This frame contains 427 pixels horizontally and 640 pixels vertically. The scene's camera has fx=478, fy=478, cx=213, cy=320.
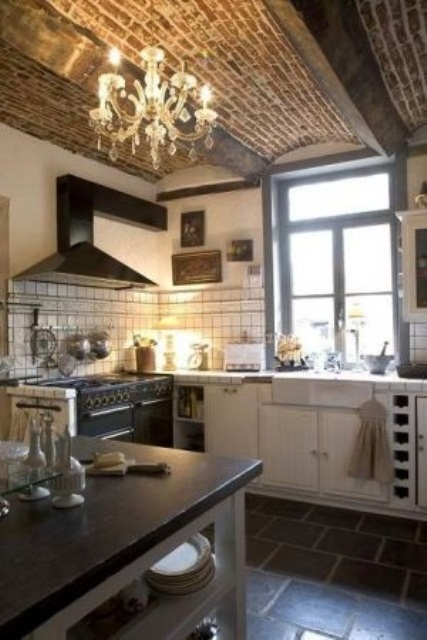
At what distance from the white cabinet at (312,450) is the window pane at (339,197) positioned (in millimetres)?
1855

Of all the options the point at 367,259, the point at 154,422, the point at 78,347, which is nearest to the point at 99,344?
the point at 78,347

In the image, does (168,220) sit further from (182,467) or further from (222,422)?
(182,467)

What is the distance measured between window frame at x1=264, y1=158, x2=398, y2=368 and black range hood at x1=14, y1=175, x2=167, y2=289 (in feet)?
3.92

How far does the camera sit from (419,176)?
12.5ft

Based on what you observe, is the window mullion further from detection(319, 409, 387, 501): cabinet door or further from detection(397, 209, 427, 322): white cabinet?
detection(319, 409, 387, 501): cabinet door

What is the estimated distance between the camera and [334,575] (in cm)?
253

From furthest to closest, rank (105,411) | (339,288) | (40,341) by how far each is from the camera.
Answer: (339,288), (40,341), (105,411)

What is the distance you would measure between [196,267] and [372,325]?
1.74m

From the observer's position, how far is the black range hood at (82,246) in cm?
348

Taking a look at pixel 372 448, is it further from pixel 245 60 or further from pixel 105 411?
pixel 245 60

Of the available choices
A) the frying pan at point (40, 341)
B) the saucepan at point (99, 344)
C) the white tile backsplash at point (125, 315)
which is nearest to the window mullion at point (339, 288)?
the white tile backsplash at point (125, 315)

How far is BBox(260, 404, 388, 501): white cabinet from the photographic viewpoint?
3428mm

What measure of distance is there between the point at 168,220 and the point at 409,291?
8.23 feet

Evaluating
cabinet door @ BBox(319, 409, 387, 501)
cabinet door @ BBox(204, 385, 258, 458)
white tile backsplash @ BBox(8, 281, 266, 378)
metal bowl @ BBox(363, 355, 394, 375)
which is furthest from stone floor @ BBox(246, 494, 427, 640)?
white tile backsplash @ BBox(8, 281, 266, 378)
